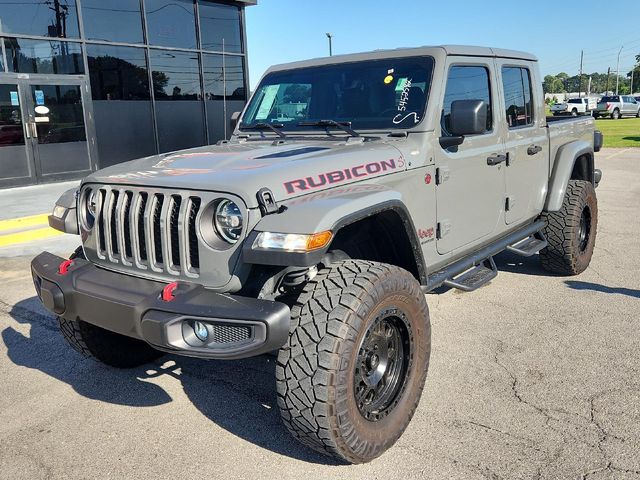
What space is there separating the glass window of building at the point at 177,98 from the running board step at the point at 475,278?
11524 mm

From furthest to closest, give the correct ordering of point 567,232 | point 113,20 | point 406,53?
point 113,20 → point 567,232 → point 406,53

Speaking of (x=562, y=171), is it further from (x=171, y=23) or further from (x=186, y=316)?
(x=171, y=23)

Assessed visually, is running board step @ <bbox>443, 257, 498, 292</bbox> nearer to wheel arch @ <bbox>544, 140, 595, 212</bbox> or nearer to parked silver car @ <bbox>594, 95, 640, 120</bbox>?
wheel arch @ <bbox>544, 140, 595, 212</bbox>

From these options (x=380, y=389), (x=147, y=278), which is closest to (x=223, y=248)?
(x=147, y=278)

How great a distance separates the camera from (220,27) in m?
15.2

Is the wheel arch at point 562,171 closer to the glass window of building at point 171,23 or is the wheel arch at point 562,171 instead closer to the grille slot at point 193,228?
the grille slot at point 193,228

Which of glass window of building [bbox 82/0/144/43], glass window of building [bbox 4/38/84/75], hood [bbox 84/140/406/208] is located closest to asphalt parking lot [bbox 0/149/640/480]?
hood [bbox 84/140/406/208]

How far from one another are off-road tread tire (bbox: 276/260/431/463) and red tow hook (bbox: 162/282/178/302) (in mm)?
534

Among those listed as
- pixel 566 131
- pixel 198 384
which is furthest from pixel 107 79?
pixel 198 384

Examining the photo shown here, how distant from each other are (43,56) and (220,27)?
15.9ft

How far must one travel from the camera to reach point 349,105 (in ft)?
12.6

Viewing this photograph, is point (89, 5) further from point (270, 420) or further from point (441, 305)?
point (270, 420)

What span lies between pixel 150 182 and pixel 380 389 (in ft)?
5.05

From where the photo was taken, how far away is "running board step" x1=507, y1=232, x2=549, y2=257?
15.4 ft
